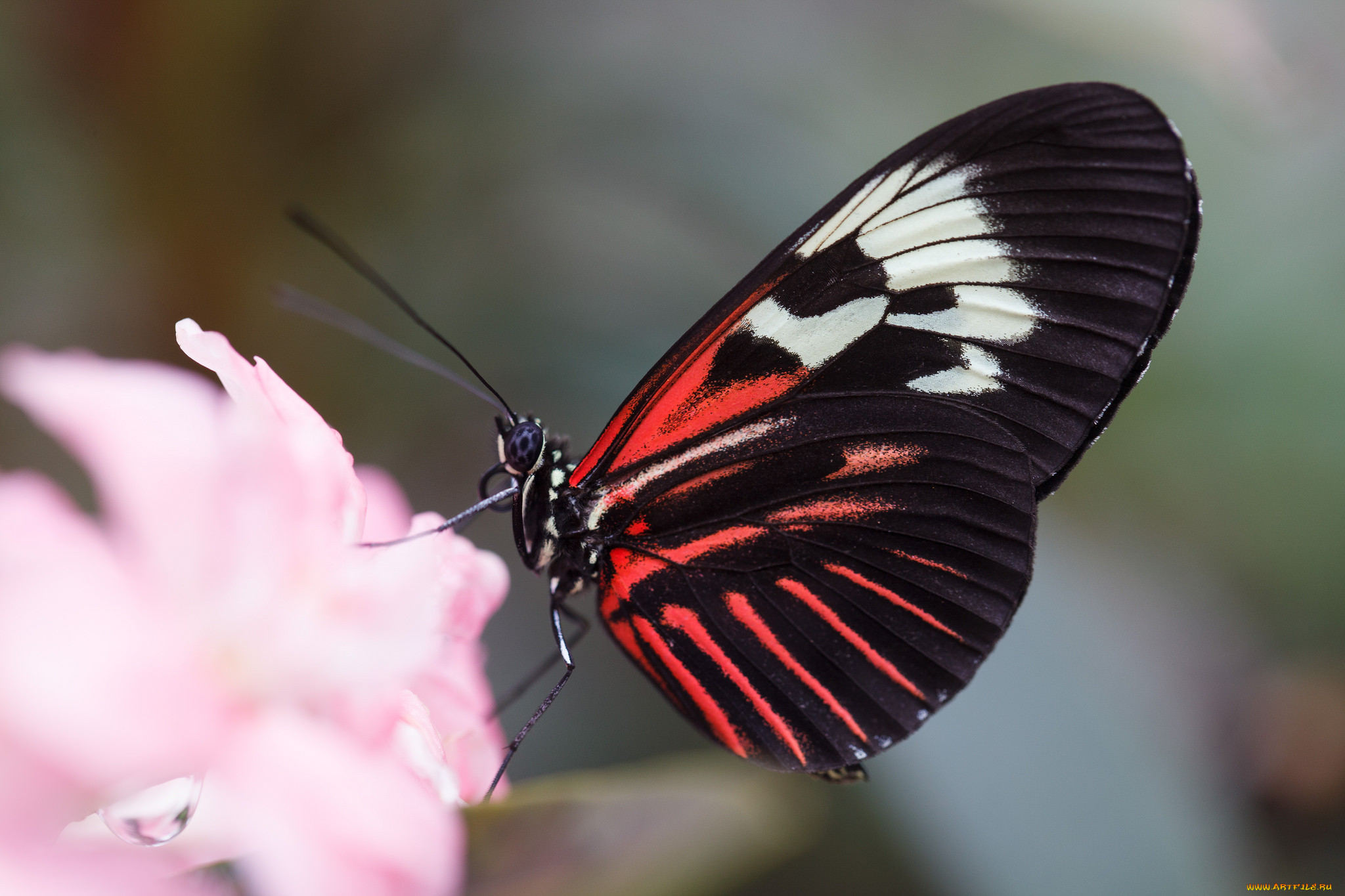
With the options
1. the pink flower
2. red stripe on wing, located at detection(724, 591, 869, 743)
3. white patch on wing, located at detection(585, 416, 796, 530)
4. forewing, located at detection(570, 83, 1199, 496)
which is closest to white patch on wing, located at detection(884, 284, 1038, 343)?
forewing, located at detection(570, 83, 1199, 496)

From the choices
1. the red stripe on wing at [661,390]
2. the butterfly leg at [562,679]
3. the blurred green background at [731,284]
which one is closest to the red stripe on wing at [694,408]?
the red stripe on wing at [661,390]

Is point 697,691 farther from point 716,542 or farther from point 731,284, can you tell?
point 731,284

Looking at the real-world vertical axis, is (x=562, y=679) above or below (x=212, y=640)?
above

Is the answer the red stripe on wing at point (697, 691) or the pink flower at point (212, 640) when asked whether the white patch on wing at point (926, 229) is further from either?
the pink flower at point (212, 640)

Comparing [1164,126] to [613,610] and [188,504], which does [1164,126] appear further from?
[188,504]

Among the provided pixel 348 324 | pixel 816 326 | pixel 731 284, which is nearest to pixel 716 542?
pixel 816 326

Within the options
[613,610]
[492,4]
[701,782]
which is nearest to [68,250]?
[492,4]

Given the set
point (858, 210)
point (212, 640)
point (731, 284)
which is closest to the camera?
point (212, 640)

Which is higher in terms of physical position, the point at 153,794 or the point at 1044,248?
the point at 1044,248
